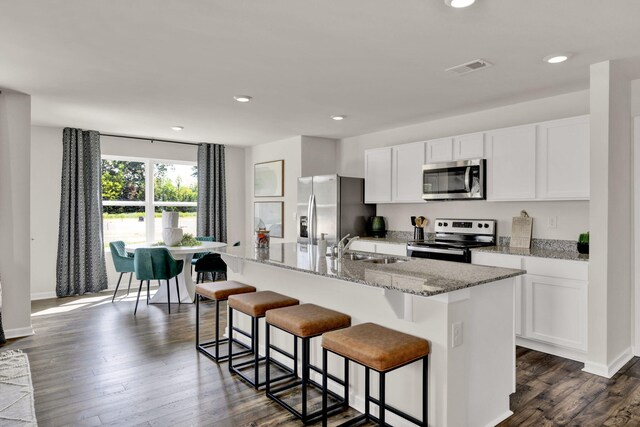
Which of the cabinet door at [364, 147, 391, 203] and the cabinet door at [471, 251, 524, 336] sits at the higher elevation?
the cabinet door at [364, 147, 391, 203]

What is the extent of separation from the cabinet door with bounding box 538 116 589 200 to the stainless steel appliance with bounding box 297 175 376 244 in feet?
7.99

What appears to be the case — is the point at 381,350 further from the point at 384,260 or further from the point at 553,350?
the point at 553,350

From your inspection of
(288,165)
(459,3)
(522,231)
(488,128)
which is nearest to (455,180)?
(488,128)

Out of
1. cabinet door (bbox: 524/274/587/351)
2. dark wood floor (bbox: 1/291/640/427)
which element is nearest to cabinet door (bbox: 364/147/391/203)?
cabinet door (bbox: 524/274/587/351)

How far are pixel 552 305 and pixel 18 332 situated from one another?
5.03 metres

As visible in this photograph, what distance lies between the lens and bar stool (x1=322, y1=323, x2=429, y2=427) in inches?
77.0

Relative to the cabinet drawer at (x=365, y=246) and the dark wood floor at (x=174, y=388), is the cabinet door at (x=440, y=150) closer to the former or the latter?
the cabinet drawer at (x=365, y=246)

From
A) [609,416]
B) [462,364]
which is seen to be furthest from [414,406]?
[609,416]

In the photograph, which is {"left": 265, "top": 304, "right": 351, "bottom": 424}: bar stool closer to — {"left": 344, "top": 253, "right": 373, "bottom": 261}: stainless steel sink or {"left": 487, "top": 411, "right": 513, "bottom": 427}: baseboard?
{"left": 344, "top": 253, "right": 373, "bottom": 261}: stainless steel sink

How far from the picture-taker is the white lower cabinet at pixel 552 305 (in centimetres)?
332

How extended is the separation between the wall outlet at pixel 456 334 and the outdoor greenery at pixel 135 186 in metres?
5.87

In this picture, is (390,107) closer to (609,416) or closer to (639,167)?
(639,167)

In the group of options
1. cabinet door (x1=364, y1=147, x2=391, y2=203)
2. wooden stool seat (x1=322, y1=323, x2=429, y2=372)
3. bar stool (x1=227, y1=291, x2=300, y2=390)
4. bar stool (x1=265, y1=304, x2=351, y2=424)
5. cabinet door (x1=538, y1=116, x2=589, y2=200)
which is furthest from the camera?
cabinet door (x1=364, y1=147, x2=391, y2=203)

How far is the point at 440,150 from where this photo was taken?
471 centimetres
